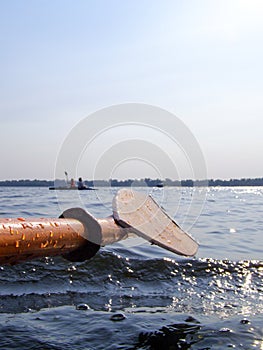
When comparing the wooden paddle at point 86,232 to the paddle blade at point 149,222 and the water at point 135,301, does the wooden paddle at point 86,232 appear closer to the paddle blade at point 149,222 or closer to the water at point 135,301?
the paddle blade at point 149,222

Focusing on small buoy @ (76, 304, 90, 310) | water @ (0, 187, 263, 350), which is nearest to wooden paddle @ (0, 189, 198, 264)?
water @ (0, 187, 263, 350)

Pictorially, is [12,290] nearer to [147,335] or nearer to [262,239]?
[147,335]

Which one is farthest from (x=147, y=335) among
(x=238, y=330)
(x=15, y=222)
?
(x=15, y=222)

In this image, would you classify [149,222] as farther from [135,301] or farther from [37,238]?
[37,238]

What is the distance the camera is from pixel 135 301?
4875 millimetres

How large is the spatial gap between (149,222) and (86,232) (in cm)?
188

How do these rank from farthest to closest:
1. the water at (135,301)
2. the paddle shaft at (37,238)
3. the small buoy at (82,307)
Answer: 1. the small buoy at (82,307)
2. the water at (135,301)
3. the paddle shaft at (37,238)

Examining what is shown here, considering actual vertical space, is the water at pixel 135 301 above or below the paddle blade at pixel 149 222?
below

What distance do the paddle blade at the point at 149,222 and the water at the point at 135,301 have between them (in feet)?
1.31

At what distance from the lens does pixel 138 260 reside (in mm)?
7285

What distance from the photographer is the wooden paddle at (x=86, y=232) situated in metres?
2.64

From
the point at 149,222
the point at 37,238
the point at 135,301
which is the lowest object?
the point at 135,301

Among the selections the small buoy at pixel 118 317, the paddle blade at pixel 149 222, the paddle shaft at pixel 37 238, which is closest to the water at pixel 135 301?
the small buoy at pixel 118 317

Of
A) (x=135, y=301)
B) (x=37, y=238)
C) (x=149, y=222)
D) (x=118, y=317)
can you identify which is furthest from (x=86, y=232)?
(x=149, y=222)
